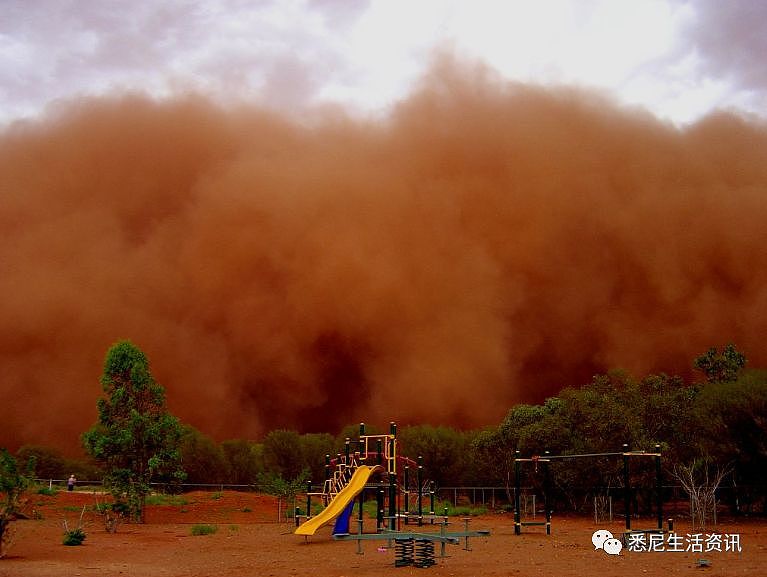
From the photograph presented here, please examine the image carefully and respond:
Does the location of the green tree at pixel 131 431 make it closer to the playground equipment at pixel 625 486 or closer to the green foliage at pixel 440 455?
the playground equipment at pixel 625 486

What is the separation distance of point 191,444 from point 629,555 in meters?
27.0

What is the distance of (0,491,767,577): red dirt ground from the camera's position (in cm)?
1122

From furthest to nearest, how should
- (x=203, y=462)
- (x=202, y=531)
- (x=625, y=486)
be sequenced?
(x=203, y=462) → (x=202, y=531) → (x=625, y=486)

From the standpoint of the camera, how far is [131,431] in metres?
22.4

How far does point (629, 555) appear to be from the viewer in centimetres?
1343

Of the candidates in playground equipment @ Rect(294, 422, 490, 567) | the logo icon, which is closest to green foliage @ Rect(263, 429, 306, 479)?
playground equipment @ Rect(294, 422, 490, 567)

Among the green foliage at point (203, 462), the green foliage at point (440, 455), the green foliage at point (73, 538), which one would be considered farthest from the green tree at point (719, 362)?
the green foliage at point (73, 538)

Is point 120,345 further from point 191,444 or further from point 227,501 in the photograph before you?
point 191,444

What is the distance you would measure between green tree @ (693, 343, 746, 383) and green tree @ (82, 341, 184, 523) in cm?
2588

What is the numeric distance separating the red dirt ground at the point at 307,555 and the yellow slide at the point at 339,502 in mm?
414

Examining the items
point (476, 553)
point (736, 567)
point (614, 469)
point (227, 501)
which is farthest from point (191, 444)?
point (736, 567)

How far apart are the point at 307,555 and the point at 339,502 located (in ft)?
6.73

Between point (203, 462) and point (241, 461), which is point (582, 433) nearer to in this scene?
point (241, 461)

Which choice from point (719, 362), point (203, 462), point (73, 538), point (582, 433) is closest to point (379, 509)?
point (73, 538)
